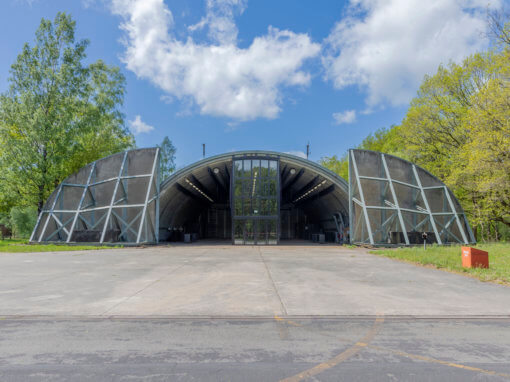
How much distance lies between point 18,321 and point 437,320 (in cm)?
744

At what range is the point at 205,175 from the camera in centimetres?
3117

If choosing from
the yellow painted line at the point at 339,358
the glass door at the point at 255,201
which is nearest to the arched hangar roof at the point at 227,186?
the glass door at the point at 255,201

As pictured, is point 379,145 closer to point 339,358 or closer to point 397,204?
point 397,204

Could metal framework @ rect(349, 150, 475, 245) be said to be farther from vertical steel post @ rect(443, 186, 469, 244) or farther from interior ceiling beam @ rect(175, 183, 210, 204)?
interior ceiling beam @ rect(175, 183, 210, 204)

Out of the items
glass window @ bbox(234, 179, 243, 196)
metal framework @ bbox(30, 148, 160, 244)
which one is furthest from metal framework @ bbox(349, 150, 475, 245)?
metal framework @ bbox(30, 148, 160, 244)

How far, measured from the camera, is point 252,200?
2741cm

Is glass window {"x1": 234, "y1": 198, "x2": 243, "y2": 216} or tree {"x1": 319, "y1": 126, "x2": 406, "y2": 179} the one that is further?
tree {"x1": 319, "y1": 126, "x2": 406, "y2": 179}

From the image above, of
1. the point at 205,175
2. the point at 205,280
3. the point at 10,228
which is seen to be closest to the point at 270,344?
the point at 205,280

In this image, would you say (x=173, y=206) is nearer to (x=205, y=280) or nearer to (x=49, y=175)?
(x=49, y=175)

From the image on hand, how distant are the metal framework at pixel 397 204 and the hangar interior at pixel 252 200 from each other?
0.07 m

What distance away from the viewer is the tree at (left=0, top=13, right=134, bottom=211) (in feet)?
85.5

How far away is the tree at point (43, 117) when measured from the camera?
2605 cm

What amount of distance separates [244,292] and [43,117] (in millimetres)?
26883

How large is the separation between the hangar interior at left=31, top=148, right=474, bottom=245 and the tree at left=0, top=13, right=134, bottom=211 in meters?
3.55
